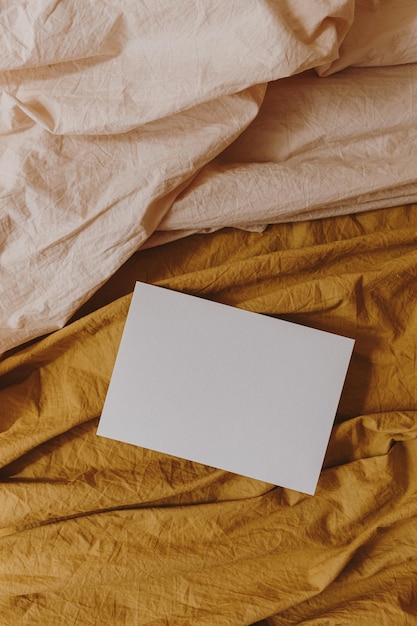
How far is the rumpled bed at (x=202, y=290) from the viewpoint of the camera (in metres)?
0.59

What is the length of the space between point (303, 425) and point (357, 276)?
0.52 feet

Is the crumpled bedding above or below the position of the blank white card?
above

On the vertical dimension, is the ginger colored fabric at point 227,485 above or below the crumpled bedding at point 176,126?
below

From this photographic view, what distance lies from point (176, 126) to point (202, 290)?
16 cm

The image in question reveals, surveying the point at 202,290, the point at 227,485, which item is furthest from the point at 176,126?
the point at 227,485

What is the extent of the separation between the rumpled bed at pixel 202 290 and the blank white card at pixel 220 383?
0.07 feet

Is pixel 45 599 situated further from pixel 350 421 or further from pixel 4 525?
pixel 350 421

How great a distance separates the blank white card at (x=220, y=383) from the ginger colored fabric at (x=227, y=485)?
0.02 m

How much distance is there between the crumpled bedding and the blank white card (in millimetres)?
84

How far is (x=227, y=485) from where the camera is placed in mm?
676

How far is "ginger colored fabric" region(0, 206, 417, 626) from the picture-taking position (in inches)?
25.1

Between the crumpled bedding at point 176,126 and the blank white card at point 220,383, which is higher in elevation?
the crumpled bedding at point 176,126

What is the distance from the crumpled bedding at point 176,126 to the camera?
1.84 feet

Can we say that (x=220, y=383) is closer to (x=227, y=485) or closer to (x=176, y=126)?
(x=227, y=485)
